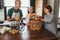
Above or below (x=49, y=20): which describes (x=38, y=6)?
above

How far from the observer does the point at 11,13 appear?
1.98 meters

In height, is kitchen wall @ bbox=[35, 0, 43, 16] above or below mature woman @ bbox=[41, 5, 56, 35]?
above

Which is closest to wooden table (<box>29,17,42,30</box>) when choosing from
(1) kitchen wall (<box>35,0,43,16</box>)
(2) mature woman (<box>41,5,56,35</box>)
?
(2) mature woman (<box>41,5,56,35</box>)

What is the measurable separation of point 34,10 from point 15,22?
1.15 ft

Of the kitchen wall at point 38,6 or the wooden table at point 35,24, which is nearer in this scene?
the wooden table at point 35,24

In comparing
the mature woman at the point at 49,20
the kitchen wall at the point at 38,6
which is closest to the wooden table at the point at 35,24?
the mature woman at the point at 49,20

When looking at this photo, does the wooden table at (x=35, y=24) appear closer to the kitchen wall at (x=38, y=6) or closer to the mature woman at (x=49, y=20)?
the mature woman at (x=49, y=20)

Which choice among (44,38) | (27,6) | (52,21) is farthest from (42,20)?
(44,38)

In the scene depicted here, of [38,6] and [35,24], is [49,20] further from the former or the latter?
[38,6]

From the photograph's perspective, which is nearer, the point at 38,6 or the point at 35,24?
the point at 35,24

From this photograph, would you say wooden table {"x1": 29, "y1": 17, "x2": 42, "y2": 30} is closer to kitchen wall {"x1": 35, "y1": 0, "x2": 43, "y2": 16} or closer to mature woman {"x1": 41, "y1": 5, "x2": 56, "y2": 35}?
mature woman {"x1": 41, "y1": 5, "x2": 56, "y2": 35}

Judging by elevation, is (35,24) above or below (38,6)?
below

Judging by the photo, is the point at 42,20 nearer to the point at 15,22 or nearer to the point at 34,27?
the point at 34,27

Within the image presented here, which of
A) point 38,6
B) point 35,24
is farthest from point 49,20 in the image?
point 38,6
